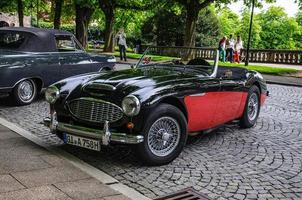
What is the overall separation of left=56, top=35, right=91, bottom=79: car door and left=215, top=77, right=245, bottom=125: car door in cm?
466

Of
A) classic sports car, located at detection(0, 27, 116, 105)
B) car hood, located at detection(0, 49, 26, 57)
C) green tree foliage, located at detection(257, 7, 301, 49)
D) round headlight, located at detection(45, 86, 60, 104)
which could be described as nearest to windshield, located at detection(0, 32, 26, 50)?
classic sports car, located at detection(0, 27, 116, 105)

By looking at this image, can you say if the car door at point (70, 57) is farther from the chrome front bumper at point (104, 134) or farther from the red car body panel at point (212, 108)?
the chrome front bumper at point (104, 134)

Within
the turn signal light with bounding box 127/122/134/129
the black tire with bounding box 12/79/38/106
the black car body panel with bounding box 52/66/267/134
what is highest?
the black car body panel with bounding box 52/66/267/134

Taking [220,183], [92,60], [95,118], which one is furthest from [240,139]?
[92,60]

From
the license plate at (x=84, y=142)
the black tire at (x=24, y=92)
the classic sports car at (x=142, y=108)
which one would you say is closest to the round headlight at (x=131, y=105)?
the classic sports car at (x=142, y=108)

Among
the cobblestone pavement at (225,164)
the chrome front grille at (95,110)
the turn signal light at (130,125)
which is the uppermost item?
the chrome front grille at (95,110)

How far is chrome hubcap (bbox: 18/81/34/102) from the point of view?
951 centimetres

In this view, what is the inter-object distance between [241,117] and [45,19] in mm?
68793

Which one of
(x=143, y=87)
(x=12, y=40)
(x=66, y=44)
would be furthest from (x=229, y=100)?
(x=12, y=40)

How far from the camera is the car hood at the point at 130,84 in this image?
5438 millimetres

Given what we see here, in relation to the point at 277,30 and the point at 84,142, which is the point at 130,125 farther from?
the point at 277,30

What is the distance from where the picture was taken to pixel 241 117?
7594mm

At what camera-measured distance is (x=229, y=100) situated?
6.85m

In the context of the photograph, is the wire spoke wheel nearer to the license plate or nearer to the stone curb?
the stone curb
